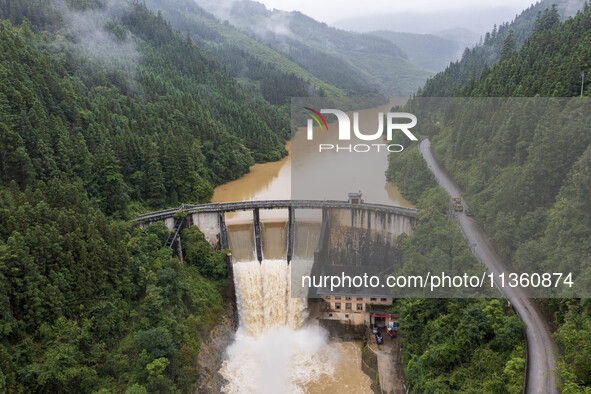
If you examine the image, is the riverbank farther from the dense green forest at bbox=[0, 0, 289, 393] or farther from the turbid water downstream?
the dense green forest at bbox=[0, 0, 289, 393]

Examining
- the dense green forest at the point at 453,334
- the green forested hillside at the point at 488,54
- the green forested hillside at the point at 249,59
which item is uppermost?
the green forested hillside at the point at 249,59

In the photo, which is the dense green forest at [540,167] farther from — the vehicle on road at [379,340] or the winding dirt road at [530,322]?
the vehicle on road at [379,340]

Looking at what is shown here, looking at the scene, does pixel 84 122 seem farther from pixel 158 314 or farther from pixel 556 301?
pixel 556 301

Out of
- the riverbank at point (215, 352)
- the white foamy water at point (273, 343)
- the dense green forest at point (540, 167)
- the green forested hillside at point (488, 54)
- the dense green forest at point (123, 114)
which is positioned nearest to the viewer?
the dense green forest at point (540, 167)

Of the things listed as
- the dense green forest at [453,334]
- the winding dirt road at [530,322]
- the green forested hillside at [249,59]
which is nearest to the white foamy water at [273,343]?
the dense green forest at [453,334]

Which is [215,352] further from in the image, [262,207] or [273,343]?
[262,207]

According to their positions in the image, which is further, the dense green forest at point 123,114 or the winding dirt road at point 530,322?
the dense green forest at point 123,114
